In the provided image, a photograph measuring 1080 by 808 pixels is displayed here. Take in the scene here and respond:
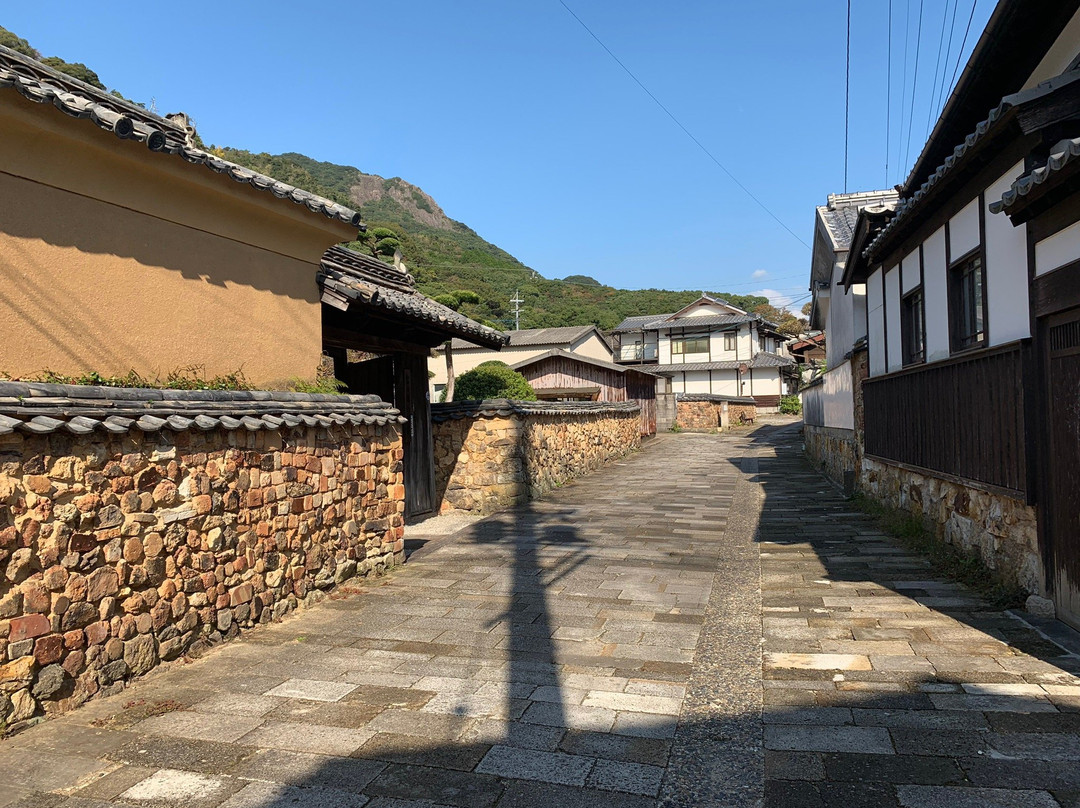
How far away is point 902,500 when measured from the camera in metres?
9.77

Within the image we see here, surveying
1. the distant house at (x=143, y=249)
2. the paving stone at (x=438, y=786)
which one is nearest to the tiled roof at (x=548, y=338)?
the distant house at (x=143, y=249)

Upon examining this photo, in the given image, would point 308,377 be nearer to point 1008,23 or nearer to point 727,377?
point 1008,23

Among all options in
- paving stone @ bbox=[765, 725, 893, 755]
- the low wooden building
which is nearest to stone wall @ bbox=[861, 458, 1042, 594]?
paving stone @ bbox=[765, 725, 893, 755]

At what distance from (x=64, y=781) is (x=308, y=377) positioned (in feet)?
15.9

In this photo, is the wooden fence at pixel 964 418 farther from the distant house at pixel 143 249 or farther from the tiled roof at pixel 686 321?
the tiled roof at pixel 686 321

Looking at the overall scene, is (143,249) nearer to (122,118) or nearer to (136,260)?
(136,260)

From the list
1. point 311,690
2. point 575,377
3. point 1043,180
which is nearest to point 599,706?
point 311,690

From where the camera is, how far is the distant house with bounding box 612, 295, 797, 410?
48.3 m

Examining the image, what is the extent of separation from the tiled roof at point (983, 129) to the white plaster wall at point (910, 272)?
457 millimetres

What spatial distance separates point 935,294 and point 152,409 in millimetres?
8440

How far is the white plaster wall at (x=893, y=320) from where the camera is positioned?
1017 centimetres

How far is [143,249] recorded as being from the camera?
18.7 feet

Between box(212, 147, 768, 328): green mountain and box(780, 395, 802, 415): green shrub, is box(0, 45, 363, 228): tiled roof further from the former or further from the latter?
box(780, 395, 802, 415): green shrub

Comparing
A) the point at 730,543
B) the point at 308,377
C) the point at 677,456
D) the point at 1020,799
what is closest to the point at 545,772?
the point at 1020,799
